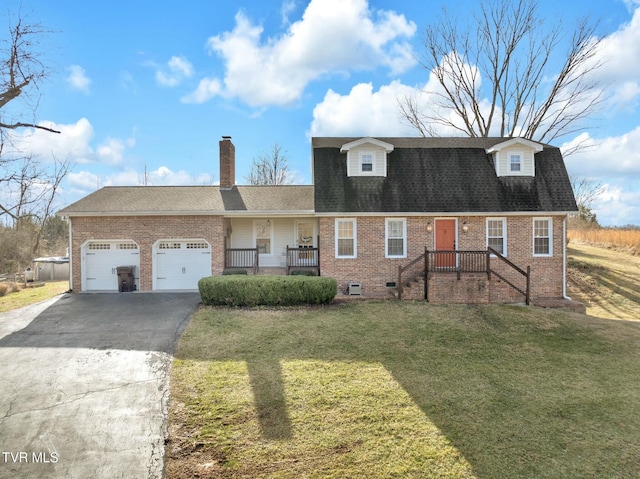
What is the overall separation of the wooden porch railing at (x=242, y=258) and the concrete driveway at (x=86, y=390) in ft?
11.6

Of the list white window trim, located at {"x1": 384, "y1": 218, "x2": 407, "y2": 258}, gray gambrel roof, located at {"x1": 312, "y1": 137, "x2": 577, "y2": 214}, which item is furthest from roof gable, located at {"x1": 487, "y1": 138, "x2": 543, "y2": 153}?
white window trim, located at {"x1": 384, "y1": 218, "x2": 407, "y2": 258}

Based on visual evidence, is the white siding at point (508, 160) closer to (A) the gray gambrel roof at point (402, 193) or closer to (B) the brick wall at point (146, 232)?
(A) the gray gambrel roof at point (402, 193)

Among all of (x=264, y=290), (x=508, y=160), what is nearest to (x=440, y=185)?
(x=508, y=160)

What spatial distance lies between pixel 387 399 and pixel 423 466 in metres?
1.70

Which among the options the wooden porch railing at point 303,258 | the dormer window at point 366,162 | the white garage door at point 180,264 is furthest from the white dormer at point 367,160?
the white garage door at point 180,264

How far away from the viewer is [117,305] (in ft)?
39.3

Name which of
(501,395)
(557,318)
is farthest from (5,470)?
(557,318)

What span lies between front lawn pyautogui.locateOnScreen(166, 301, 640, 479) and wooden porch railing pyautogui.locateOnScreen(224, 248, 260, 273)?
4141 millimetres

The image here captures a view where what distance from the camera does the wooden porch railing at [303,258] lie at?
48.4ft

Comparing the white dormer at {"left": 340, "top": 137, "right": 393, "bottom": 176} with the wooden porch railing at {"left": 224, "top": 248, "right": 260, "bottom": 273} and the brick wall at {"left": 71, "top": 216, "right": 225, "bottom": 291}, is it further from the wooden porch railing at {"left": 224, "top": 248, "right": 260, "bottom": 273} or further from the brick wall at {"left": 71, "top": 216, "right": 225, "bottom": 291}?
the brick wall at {"left": 71, "top": 216, "right": 225, "bottom": 291}

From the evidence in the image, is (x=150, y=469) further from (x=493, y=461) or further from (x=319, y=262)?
(x=319, y=262)

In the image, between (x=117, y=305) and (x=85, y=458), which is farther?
(x=117, y=305)

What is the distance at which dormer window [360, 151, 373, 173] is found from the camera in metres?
14.9

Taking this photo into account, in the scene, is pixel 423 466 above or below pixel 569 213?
below
